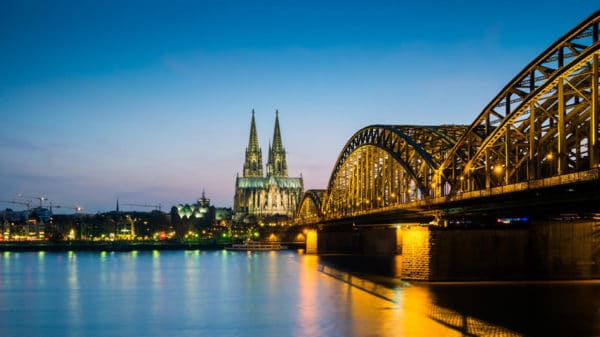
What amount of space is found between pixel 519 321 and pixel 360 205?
272ft

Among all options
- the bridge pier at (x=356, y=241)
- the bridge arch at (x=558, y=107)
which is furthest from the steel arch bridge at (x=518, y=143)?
the bridge pier at (x=356, y=241)

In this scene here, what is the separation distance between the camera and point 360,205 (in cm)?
12619

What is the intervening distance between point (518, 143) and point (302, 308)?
80.6 ft

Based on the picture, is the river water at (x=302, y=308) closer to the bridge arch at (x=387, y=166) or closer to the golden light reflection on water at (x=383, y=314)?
the golden light reflection on water at (x=383, y=314)

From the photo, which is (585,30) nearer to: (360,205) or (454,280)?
(454,280)

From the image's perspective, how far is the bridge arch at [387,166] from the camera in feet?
286

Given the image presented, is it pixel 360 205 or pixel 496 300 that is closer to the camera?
pixel 496 300

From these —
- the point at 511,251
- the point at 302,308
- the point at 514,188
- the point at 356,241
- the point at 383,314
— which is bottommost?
the point at 302,308

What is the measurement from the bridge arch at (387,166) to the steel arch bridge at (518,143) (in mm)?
215

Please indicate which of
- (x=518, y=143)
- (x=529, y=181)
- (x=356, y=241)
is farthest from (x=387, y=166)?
(x=529, y=181)

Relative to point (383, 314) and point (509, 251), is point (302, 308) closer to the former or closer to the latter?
point (383, 314)

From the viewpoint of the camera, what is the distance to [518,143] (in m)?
65.5

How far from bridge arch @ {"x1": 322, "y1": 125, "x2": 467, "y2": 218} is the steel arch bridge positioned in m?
0.22

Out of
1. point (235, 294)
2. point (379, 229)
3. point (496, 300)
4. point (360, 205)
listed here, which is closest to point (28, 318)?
point (235, 294)
